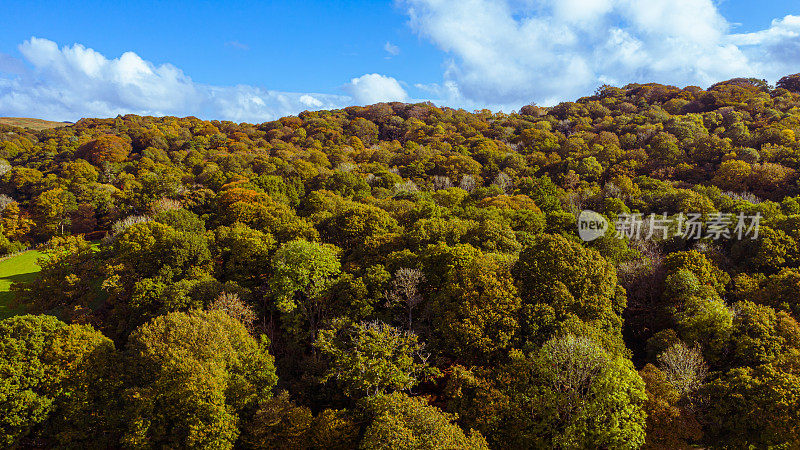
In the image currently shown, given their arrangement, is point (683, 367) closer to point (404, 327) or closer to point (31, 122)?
point (404, 327)

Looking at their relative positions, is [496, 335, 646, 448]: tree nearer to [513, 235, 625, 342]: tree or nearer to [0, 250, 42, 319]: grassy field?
[513, 235, 625, 342]: tree

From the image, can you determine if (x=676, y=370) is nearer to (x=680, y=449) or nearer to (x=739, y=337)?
(x=680, y=449)

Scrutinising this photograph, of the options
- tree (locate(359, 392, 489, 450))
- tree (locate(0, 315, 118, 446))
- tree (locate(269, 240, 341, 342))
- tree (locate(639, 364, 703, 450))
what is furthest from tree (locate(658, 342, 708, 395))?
tree (locate(0, 315, 118, 446))

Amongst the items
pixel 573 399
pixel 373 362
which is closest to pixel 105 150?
pixel 373 362

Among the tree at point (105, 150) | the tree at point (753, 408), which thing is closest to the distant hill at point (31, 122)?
the tree at point (105, 150)

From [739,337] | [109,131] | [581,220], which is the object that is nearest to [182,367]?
[739,337]

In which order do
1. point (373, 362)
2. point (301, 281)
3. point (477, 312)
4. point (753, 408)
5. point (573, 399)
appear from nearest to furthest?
1. point (753, 408)
2. point (573, 399)
3. point (373, 362)
4. point (477, 312)
5. point (301, 281)
